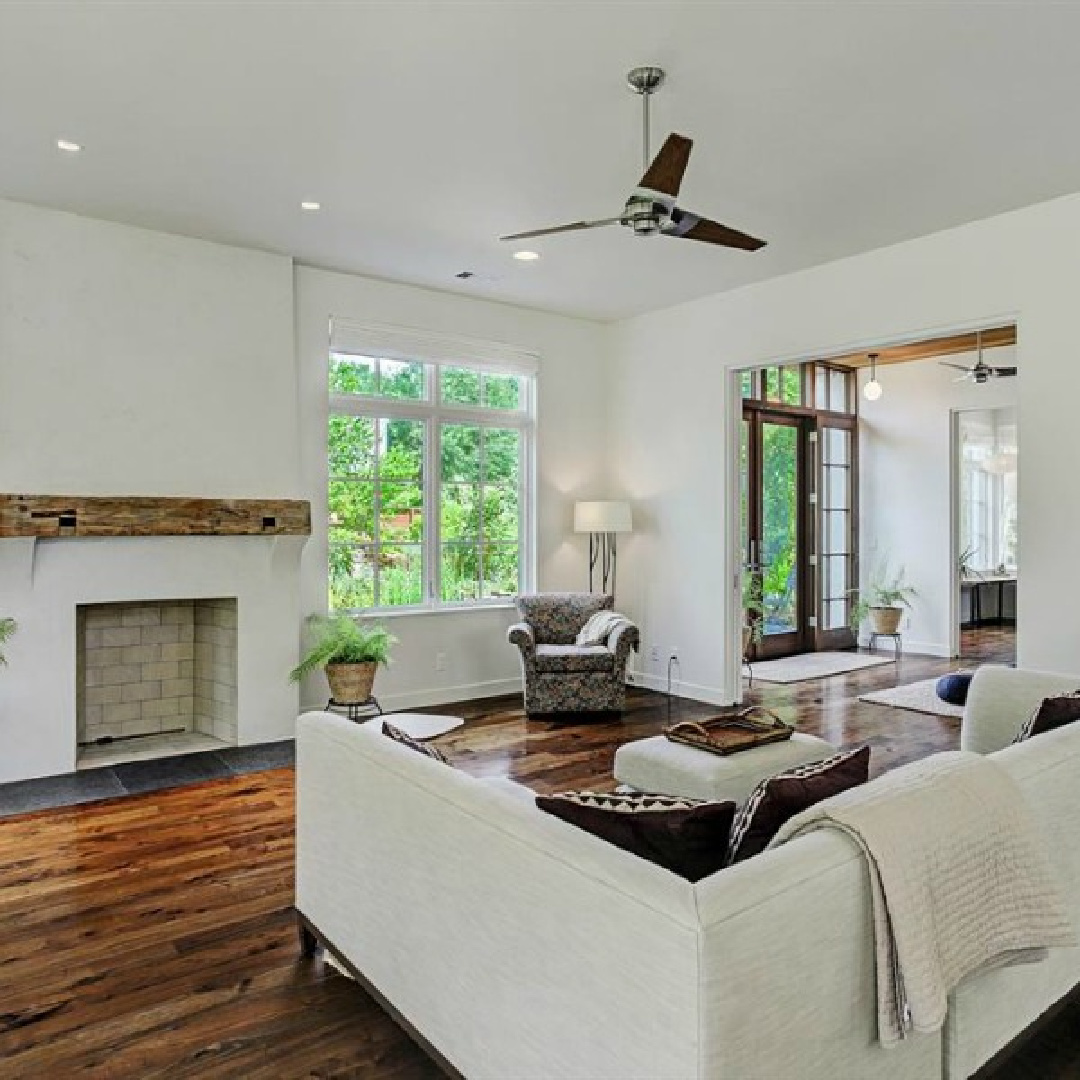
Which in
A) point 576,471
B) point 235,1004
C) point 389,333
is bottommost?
point 235,1004

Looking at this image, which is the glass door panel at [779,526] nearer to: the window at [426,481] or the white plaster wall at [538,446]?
the white plaster wall at [538,446]

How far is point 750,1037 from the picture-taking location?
1.30 meters

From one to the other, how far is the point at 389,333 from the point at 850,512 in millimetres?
5432

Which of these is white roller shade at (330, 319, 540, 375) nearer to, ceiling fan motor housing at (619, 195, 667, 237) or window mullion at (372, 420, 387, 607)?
window mullion at (372, 420, 387, 607)

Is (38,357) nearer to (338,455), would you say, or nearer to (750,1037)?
(338,455)

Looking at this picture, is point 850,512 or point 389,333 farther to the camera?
point 850,512

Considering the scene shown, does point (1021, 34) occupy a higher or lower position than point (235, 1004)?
higher

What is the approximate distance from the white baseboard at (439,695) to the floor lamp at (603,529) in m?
1.10

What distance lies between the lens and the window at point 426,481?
5812mm

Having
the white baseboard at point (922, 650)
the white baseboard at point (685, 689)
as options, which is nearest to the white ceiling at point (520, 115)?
the white baseboard at point (685, 689)

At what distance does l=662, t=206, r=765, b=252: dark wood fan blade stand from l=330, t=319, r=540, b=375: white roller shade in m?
2.95

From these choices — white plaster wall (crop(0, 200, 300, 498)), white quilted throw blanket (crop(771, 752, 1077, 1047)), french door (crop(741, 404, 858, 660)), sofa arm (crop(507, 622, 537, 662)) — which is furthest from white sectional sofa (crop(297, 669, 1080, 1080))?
french door (crop(741, 404, 858, 660))

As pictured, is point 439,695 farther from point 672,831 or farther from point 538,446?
point 672,831

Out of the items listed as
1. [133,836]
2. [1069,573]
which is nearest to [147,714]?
[133,836]
